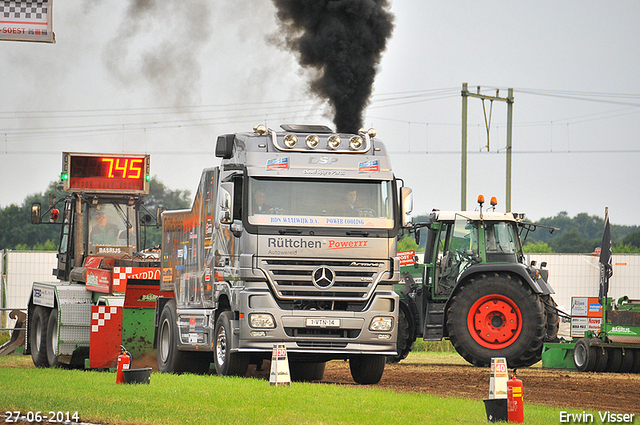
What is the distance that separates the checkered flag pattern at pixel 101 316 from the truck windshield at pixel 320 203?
4.67 metres

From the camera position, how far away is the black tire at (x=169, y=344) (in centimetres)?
1729

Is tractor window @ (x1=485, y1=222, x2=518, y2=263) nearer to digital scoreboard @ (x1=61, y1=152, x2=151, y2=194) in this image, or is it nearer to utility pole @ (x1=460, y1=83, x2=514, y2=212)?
digital scoreboard @ (x1=61, y1=152, x2=151, y2=194)

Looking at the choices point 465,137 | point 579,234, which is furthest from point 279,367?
point 579,234

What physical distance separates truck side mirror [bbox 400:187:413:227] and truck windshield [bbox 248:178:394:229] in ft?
0.55

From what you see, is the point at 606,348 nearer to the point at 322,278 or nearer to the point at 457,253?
the point at 457,253

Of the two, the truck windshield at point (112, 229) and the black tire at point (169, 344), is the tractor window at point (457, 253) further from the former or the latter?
the truck windshield at point (112, 229)

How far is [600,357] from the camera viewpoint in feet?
64.4

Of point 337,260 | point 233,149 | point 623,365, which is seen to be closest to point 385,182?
point 337,260

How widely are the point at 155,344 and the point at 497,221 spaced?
749 cm

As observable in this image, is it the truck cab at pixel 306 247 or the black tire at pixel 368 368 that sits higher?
the truck cab at pixel 306 247

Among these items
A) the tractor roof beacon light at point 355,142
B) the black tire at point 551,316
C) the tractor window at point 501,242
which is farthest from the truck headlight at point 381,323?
the tractor window at point 501,242

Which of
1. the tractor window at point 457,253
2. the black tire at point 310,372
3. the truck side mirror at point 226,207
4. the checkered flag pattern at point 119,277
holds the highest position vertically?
the truck side mirror at point 226,207

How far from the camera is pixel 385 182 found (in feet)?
48.8

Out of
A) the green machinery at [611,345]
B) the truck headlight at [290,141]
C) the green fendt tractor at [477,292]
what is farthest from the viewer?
the green machinery at [611,345]
